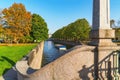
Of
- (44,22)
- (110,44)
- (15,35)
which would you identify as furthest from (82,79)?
(44,22)

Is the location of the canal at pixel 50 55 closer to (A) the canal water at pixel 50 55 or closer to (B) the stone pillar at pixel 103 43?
(A) the canal water at pixel 50 55

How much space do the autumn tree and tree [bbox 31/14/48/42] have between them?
1466 cm

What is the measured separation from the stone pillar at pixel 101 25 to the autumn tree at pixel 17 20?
179 ft

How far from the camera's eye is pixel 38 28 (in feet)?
264

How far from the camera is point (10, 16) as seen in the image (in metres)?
61.2

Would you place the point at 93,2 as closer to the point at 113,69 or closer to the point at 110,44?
the point at 110,44

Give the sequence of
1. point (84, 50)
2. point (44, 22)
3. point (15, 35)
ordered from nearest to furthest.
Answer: point (84, 50)
point (15, 35)
point (44, 22)

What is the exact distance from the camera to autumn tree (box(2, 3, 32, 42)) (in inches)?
2392

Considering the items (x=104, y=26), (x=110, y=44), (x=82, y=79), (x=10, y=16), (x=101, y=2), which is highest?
(x=10, y=16)

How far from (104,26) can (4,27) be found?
56.4 m

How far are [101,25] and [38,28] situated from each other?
73.6 metres

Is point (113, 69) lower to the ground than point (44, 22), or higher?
lower

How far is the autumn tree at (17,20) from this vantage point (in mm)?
60750

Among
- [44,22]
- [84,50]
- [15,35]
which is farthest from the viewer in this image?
[44,22]
